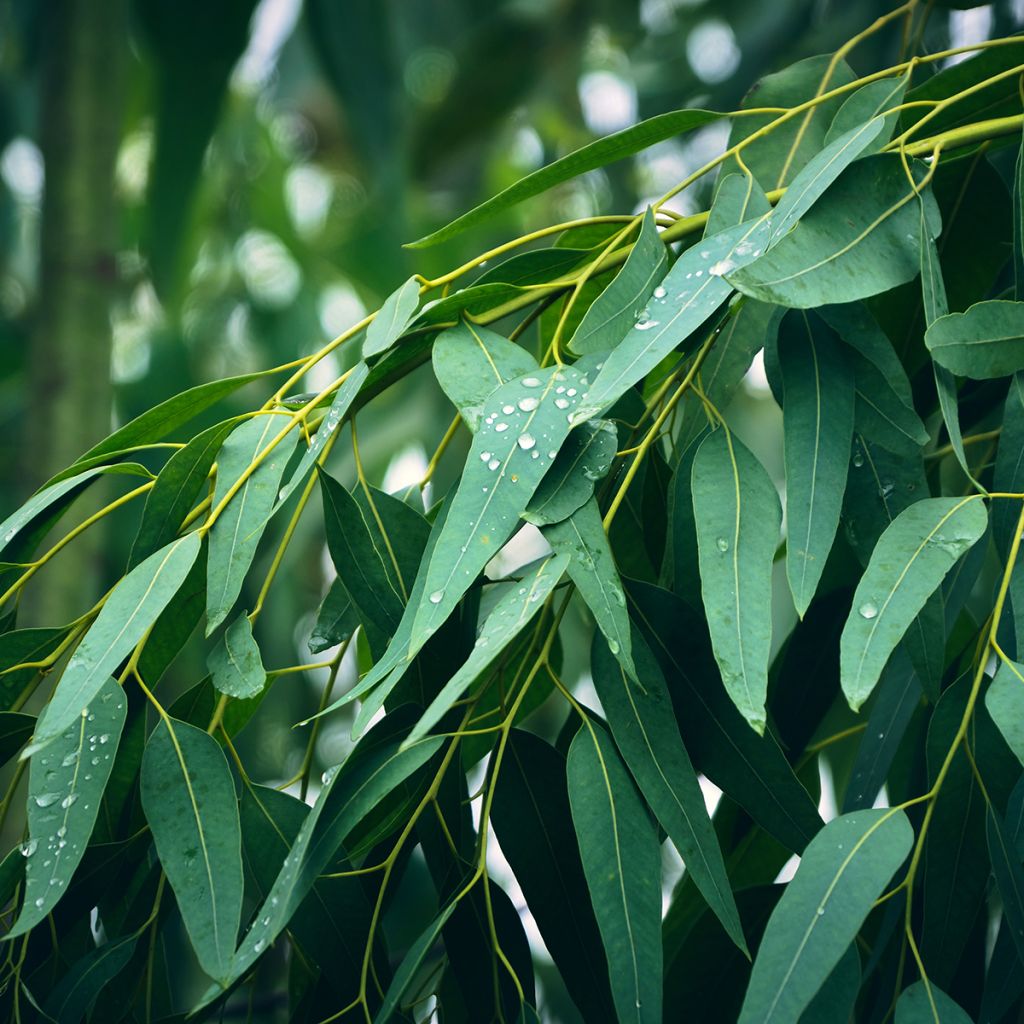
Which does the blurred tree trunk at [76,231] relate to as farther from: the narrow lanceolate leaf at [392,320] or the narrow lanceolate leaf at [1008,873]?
the narrow lanceolate leaf at [1008,873]

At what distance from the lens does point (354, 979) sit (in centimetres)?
51

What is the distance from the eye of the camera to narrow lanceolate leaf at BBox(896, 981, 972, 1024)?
1.40ft

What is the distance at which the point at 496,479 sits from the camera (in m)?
0.45

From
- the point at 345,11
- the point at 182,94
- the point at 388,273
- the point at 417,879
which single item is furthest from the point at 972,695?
the point at 388,273

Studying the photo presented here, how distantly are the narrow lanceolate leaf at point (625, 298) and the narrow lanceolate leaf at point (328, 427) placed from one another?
0.09 meters

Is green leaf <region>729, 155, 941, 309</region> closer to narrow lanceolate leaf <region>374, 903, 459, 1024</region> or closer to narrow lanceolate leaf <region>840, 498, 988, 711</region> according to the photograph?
narrow lanceolate leaf <region>840, 498, 988, 711</region>

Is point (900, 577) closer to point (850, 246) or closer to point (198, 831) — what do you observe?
point (850, 246)

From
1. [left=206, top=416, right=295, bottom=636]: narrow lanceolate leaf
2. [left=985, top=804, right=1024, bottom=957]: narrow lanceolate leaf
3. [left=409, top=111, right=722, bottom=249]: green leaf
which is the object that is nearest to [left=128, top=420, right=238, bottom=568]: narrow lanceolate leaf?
Answer: [left=206, top=416, right=295, bottom=636]: narrow lanceolate leaf

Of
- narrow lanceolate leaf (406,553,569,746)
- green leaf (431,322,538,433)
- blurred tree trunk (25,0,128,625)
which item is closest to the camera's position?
narrow lanceolate leaf (406,553,569,746)

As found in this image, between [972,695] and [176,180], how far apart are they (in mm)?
1125

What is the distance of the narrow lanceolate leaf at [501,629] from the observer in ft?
1.27

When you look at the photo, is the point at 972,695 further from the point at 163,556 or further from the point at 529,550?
the point at 529,550

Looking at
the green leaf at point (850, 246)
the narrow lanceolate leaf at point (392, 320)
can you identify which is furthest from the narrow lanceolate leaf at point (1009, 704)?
the narrow lanceolate leaf at point (392, 320)

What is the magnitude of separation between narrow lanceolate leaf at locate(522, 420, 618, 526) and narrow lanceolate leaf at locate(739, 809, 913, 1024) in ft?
0.50
